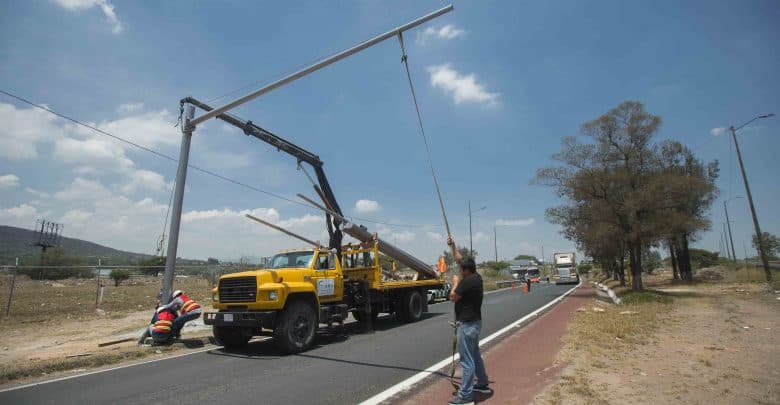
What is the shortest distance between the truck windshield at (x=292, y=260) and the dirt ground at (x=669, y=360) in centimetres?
625

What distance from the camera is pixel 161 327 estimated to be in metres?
9.97

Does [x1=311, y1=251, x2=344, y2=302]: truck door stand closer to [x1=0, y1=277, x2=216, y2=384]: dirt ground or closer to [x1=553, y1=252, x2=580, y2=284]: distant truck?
[x1=0, y1=277, x2=216, y2=384]: dirt ground

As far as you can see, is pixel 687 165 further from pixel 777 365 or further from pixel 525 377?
pixel 525 377

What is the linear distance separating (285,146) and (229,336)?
→ 725 centimetres

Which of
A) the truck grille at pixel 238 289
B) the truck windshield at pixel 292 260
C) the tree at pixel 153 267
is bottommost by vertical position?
the truck grille at pixel 238 289

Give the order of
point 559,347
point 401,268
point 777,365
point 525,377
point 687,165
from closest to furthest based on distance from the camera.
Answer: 1. point 525,377
2. point 777,365
3. point 559,347
4. point 401,268
5. point 687,165

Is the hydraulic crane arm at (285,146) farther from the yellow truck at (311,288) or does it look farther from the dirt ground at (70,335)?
the dirt ground at (70,335)

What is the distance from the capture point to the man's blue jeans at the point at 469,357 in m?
5.15

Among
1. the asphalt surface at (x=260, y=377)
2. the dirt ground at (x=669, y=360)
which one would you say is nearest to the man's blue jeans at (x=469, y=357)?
the dirt ground at (x=669, y=360)

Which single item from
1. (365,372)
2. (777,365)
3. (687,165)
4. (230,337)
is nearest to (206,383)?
(365,372)

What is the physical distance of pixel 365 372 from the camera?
7020mm

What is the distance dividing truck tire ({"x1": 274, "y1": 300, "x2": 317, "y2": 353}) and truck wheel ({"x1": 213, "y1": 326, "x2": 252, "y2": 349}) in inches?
47.0

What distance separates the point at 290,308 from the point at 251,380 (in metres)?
2.64

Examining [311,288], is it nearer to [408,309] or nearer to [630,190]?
[408,309]
